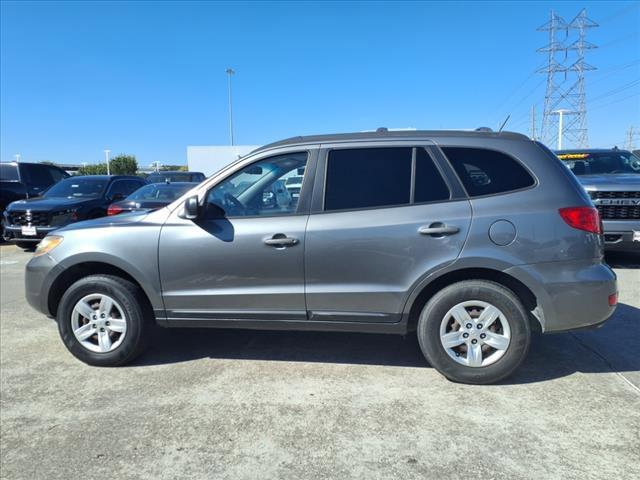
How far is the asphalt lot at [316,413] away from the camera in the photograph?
2.48 m

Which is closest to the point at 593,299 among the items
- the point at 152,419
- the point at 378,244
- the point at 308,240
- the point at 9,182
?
the point at 378,244

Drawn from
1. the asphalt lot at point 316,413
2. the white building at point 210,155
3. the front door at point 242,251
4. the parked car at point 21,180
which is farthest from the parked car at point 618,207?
the white building at point 210,155

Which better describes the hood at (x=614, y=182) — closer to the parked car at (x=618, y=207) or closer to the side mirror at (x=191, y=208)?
the parked car at (x=618, y=207)

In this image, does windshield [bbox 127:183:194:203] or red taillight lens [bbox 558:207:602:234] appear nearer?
red taillight lens [bbox 558:207:602:234]

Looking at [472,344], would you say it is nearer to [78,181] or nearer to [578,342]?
[578,342]

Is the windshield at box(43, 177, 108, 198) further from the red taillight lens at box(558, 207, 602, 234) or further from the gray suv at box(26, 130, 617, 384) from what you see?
the red taillight lens at box(558, 207, 602, 234)

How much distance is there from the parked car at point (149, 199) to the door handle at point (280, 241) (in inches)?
206

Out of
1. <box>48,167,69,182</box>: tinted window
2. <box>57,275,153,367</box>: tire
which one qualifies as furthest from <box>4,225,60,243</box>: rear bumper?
<box>57,275,153,367</box>: tire

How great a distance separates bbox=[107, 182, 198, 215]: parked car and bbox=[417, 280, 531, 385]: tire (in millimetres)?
6062

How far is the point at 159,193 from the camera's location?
9.12 meters

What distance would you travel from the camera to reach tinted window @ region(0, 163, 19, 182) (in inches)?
476

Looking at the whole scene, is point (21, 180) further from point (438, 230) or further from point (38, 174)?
point (438, 230)

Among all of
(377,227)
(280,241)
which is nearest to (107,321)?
(280,241)

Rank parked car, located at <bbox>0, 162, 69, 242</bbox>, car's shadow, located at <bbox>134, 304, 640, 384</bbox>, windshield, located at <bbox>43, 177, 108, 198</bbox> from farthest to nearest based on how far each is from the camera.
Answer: parked car, located at <bbox>0, 162, 69, 242</bbox>
windshield, located at <bbox>43, 177, 108, 198</bbox>
car's shadow, located at <bbox>134, 304, 640, 384</bbox>
